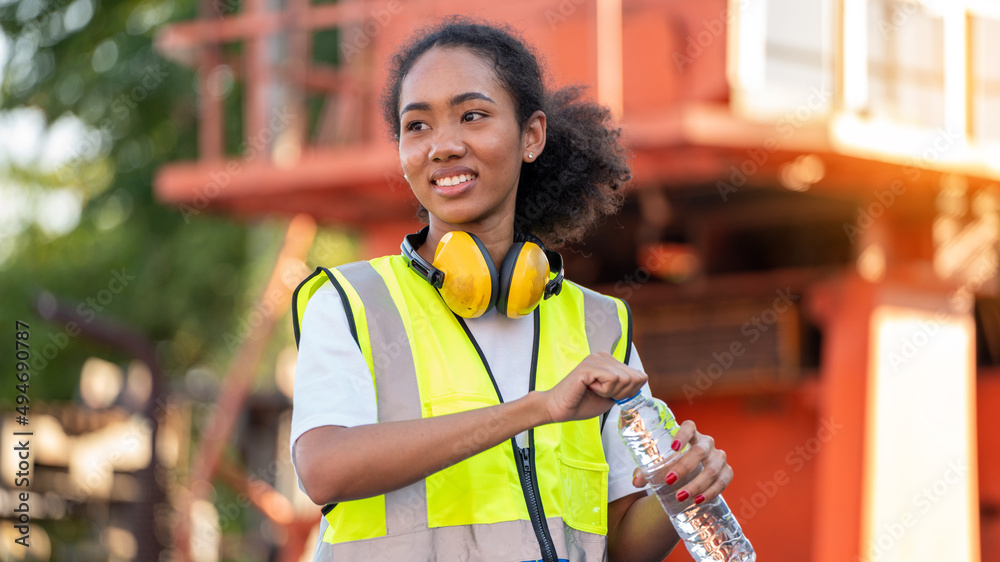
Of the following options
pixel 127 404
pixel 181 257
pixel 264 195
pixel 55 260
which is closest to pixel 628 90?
pixel 264 195

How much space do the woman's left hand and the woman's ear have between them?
2.47 ft

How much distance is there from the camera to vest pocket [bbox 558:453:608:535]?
250 centimetres

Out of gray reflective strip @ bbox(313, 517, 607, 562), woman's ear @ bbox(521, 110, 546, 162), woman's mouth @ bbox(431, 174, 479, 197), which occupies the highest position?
woman's ear @ bbox(521, 110, 546, 162)

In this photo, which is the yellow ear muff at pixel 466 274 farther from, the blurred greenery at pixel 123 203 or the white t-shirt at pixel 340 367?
the blurred greenery at pixel 123 203

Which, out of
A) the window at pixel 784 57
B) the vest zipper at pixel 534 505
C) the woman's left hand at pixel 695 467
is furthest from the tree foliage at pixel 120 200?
the woman's left hand at pixel 695 467

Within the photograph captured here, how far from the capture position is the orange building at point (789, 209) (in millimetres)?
6711

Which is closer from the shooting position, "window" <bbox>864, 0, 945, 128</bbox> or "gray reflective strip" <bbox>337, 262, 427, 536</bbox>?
"gray reflective strip" <bbox>337, 262, 427, 536</bbox>

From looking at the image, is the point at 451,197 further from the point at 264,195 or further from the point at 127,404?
the point at 127,404

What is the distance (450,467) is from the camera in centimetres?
239

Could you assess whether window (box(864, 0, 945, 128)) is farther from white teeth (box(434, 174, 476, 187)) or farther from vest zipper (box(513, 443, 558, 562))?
vest zipper (box(513, 443, 558, 562))

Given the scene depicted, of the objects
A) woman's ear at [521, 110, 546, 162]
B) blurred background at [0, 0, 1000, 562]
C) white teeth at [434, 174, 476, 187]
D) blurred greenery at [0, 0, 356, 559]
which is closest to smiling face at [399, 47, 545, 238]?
white teeth at [434, 174, 476, 187]

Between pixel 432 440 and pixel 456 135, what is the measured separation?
0.67m

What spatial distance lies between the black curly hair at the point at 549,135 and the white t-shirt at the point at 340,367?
39cm

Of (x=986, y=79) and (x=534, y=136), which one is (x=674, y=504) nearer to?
(x=534, y=136)
